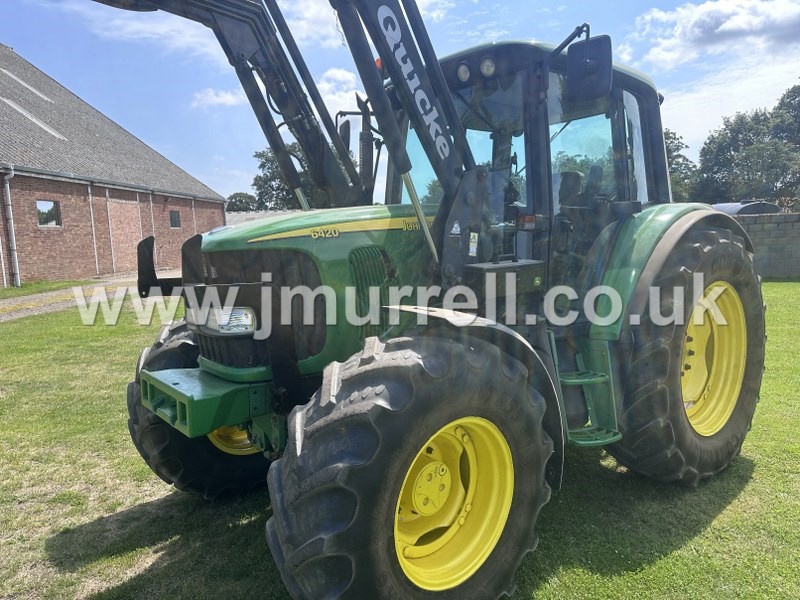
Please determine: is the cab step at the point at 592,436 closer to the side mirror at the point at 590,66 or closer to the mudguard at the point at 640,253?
the mudguard at the point at 640,253

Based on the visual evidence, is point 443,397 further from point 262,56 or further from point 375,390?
point 262,56

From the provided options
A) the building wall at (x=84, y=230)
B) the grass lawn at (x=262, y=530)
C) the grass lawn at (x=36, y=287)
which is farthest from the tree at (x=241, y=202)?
the grass lawn at (x=262, y=530)

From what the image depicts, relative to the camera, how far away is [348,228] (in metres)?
2.97

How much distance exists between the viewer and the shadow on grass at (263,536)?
9.51ft

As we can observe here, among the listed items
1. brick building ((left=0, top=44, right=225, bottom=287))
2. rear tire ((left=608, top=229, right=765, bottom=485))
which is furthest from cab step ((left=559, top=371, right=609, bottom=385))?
brick building ((left=0, top=44, right=225, bottom=287))

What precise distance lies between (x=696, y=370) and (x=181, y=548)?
352cm

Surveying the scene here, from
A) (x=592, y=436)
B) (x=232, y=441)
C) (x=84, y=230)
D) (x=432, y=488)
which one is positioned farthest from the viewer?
(x=84, y=230)

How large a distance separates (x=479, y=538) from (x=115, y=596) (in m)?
1.79

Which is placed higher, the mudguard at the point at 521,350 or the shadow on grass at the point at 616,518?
the mudguard at the point at 521,350

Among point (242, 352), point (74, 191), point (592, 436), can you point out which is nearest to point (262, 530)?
point (242, 352)

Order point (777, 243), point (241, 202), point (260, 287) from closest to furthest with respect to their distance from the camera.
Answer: point (260, 287) < point (777, 243) < point (241, 202)

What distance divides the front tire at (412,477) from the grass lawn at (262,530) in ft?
1.50

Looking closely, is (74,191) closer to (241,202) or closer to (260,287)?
(260,287)

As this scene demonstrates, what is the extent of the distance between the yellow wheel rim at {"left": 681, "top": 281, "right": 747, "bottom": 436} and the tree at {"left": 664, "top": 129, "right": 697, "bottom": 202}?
168ft
